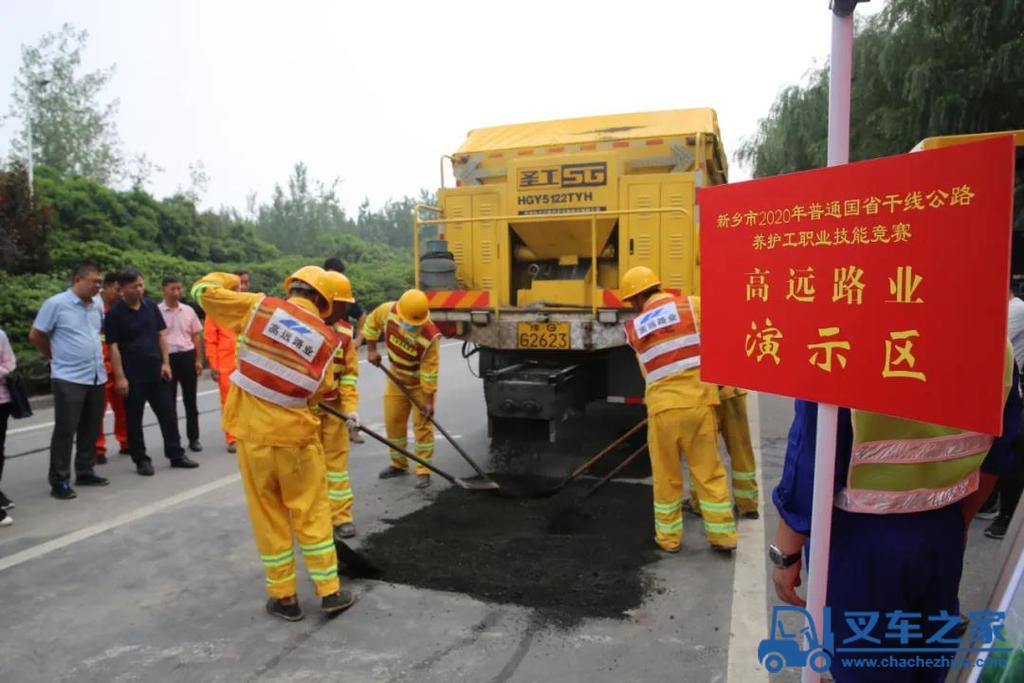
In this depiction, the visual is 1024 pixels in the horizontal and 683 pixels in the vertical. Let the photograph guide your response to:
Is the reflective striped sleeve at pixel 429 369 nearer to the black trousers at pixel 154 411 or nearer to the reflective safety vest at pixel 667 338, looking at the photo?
the reflective safety vest at pixel 667 338

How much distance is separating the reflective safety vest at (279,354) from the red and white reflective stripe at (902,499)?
2420 millimetres

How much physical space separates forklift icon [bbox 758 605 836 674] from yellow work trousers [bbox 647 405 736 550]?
83 cm

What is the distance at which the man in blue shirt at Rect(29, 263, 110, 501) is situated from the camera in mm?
5215

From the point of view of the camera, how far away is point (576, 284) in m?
6.04

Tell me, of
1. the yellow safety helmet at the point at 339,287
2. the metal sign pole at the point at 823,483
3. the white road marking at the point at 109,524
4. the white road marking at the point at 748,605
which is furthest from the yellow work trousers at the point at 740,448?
the white road marking at the point at 109,524

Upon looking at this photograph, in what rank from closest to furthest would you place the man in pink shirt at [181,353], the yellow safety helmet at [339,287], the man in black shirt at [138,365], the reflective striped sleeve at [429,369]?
1. the yellow safety helmet at [339,287]
2. the reflective striped sleeve at [429,369]
3. the man in black shirt at [138,365]
4. the man in pink shirt at [181,353]

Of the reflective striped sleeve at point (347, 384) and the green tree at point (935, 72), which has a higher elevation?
the green tree at point (935, 72)

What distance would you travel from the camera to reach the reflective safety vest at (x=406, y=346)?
5.58 m

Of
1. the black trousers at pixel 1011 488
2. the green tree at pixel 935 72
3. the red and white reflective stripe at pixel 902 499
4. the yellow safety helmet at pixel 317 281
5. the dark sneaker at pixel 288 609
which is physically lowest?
the dark sneaker at pixel 288 609

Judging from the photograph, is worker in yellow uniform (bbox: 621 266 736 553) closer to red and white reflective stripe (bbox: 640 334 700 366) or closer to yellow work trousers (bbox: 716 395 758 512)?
red and white reflective stripe (bbox: 640 334 700 366)

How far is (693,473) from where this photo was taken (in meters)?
4.08

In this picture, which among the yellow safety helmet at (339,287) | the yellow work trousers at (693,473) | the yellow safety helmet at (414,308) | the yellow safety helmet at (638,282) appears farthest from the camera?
the yellow safety helmet at (414,308)

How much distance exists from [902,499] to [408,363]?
4305 millimetres

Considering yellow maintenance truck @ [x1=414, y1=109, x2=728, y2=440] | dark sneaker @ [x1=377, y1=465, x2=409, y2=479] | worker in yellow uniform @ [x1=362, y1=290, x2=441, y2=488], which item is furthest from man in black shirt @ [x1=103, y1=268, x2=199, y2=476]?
yellow maintenance truck @ [x1=414, y1=109, x2=728, y2=440]
